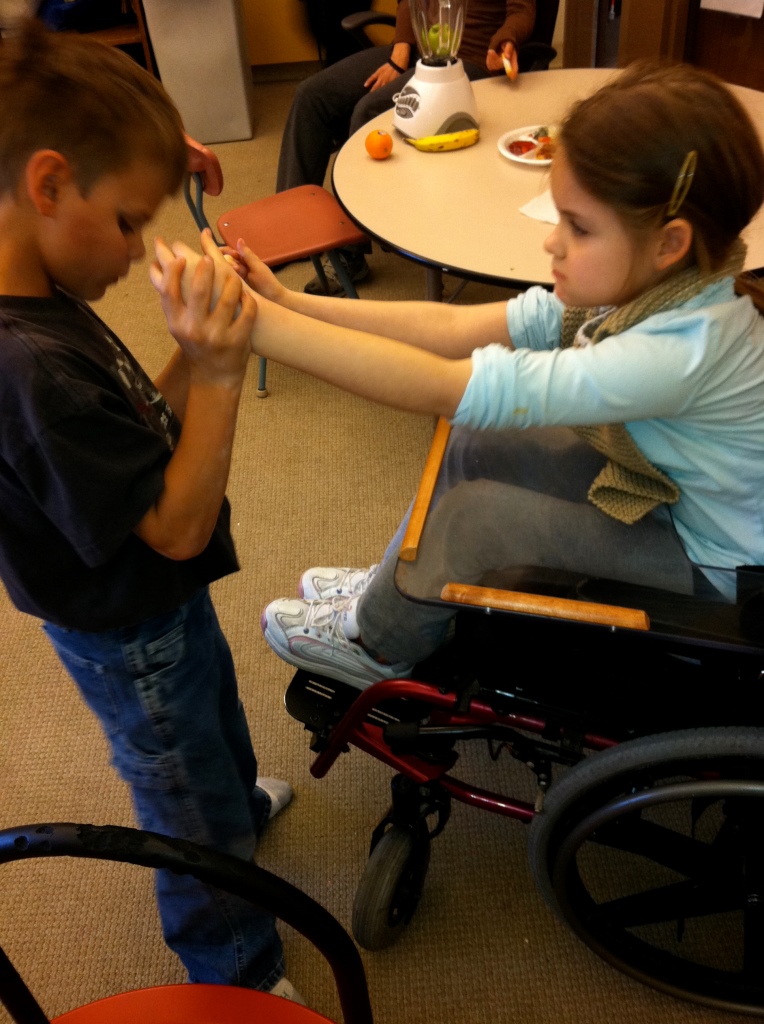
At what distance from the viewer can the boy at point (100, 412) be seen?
661 millimetres

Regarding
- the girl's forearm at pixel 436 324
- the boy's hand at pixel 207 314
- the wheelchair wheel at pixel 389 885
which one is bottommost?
the wheelchair wheel at pixel 389 885

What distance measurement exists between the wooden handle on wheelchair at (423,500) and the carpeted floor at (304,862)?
675mm

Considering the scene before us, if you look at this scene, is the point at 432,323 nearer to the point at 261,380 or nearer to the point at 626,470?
the point at 626,470

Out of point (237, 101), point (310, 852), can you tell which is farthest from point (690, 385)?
point (237, 101)

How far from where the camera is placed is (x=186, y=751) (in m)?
0.92

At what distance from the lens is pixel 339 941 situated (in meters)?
0.58

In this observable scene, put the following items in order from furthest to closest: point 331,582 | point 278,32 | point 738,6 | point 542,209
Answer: point 278,32
point 738,6
point 542,209
point 331,582

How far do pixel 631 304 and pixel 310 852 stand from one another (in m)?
0.93

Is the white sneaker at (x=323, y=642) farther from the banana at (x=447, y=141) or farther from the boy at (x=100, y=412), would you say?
the banana at (x=447, y=141)

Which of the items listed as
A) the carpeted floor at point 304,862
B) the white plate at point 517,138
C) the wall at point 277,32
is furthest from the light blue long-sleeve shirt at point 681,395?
the wall at point 277,32

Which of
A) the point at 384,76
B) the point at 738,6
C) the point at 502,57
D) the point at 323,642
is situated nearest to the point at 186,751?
the point at 323,642

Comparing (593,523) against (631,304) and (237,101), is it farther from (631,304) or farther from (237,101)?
(237,101)

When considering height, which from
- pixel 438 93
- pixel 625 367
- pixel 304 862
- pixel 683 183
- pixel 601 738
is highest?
pixel 683 183

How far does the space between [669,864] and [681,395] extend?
57cm
